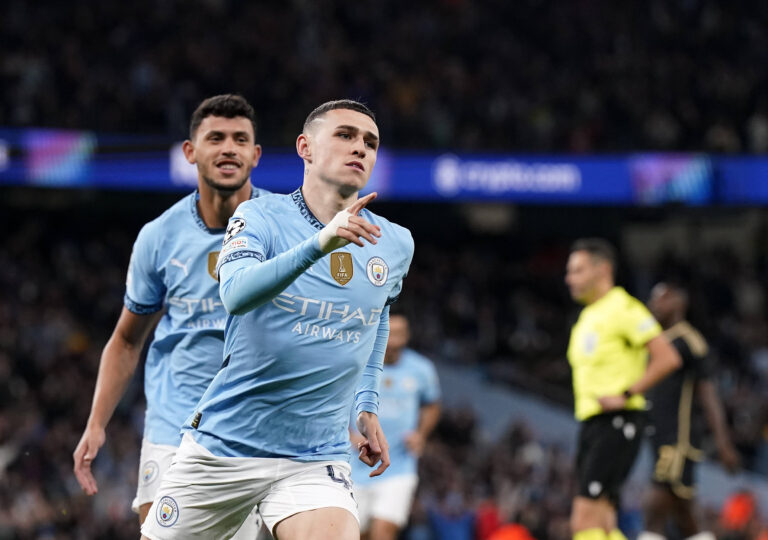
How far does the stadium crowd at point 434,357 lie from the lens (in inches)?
531

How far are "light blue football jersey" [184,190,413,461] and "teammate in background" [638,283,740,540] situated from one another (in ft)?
17.2

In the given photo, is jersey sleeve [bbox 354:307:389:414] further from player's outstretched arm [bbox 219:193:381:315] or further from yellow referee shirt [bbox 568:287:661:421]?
yellow referee shirt [bbox 568:287:661:421]

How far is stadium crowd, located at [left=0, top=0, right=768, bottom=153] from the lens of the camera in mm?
18625

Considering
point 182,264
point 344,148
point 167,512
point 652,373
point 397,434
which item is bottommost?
point 167,512

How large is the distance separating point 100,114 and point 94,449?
1370 centimetres

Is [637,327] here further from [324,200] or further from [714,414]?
[324,200]

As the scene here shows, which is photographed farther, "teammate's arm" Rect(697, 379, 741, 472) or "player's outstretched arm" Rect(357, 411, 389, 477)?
"teammate's arm" Rect(697, 379, 741, 472)

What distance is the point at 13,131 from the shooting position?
687 inches

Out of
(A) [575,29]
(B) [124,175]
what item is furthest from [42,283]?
(A) [575,29]

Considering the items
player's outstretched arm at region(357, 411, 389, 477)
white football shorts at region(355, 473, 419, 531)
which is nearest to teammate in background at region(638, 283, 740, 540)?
white football shorts at region(355, 473, 419, 531)

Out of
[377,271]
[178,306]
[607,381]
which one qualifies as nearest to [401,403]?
[607,381]

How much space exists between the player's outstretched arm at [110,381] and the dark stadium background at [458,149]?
30.7ft

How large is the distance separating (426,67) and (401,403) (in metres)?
13.4

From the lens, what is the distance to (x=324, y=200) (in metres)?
4.14
